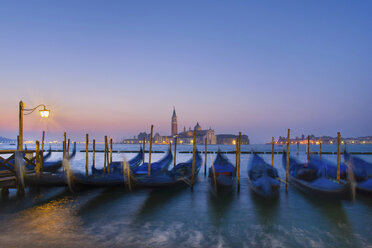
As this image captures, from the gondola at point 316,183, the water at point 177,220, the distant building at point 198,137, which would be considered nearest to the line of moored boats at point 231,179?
the gondola at point 316,183

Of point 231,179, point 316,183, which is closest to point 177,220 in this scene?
point 231,179

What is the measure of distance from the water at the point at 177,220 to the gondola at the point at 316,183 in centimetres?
31

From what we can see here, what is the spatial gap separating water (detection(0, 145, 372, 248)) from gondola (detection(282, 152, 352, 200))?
12.3 inches

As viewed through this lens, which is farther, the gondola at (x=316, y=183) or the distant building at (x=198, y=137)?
the distant building at (x=198, y=137)

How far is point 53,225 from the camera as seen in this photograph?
15.9 ft

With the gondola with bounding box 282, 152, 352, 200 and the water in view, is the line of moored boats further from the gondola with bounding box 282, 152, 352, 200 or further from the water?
the water

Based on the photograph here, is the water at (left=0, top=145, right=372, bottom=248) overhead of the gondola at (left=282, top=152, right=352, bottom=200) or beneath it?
beneath

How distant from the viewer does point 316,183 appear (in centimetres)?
715

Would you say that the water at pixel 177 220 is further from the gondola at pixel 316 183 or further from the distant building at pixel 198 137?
the distant building at pixel 198 137

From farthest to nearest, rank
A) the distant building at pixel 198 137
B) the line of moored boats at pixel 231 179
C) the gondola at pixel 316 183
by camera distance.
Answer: the distant building at pixel 198 137 < the line of moored boats at pixel 231 179 < the gondola at pixel 316 183

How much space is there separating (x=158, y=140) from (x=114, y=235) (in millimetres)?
138502

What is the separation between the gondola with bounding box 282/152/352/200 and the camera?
592cm

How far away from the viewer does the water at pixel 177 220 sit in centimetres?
425

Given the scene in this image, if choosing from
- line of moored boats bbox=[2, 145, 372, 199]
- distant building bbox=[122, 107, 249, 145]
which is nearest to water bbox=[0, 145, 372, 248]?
line of moored boats bbox=[2, 145, 372, 199]
